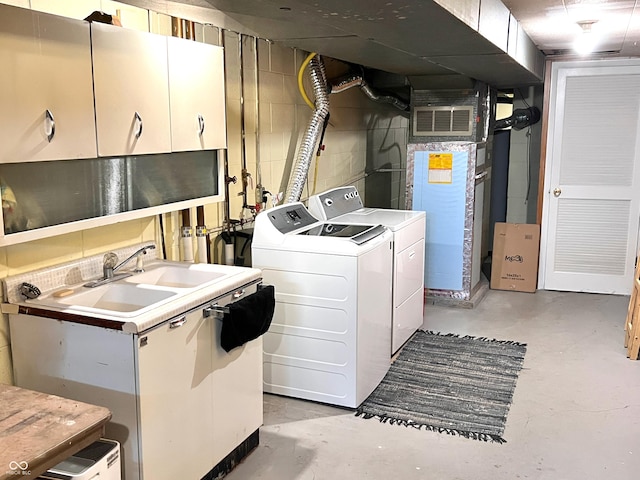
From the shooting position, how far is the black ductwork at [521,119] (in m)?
6.27

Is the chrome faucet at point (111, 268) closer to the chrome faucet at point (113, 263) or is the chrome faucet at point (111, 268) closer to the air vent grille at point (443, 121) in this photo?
the chrome faucet at point (113, 263)

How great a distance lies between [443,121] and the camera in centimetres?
546

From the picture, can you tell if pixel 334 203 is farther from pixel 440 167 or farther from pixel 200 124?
pixel 200 124

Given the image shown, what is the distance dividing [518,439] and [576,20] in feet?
8.26

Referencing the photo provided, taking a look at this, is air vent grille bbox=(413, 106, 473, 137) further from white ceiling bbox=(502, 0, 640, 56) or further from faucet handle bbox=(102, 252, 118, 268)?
faucet handle bbox=(102, 252, 118, 268)

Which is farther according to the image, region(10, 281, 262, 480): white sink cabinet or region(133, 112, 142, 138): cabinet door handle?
region(133, 112, 142, 138): cabinet door handle

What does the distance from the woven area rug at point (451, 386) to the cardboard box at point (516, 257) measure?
5.22ft

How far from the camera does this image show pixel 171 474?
96.8 inches

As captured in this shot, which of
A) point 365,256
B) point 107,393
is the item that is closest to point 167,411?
point 107,393

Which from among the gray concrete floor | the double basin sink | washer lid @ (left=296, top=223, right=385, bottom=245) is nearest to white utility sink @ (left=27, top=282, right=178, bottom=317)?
the double basin sink

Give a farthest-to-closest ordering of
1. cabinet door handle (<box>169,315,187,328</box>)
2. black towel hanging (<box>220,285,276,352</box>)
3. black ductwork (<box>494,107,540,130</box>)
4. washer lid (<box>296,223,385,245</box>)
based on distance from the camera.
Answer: black ductwork (<box>494,107,540,130</box>)
washer lid (<box>296,223,385,245</box>)
black towel hanging (<box>220,285,276,352</box>)
cabinet door handle (<box>169,315,187,328</box>)

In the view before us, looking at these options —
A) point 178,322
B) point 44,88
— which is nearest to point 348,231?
point 178,322

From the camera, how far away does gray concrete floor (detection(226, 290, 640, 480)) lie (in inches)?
116

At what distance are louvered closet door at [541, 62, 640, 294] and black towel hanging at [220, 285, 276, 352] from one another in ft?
Result: 13.5
